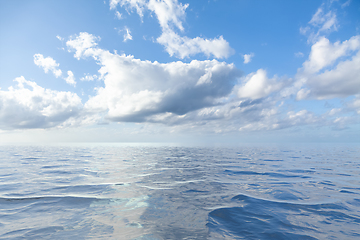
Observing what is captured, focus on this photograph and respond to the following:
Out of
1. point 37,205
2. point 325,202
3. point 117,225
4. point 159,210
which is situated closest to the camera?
point 117,225

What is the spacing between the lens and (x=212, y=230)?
550 cm

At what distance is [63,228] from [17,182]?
34.1 feet

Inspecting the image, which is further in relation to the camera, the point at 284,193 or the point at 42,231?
the point at 284,193

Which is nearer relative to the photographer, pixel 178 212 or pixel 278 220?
pixel 278 220

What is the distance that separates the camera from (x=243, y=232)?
545 centimetres

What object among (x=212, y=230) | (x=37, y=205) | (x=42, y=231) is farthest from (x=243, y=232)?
(x=37, y=205)

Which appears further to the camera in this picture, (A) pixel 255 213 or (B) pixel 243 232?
(A) pixel 255 213

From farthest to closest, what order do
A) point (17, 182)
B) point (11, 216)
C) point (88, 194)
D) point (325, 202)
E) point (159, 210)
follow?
point (17, 182), point (88, 194), point (325, 202), point (159, 210), point (11, 216)

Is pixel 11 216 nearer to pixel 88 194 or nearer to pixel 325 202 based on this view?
pixel 88 194

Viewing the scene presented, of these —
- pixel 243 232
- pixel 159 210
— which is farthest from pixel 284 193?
pixel 159 210

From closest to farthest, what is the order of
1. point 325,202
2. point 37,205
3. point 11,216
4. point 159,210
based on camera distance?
point 11,216
point 159,210
point 37,205
point 325,202

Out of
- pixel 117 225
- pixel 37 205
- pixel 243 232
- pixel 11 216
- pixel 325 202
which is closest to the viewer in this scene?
pixel 243 232

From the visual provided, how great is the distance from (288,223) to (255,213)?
3.92 ft

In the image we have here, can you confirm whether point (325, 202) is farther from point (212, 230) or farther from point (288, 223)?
point (212, 230)
